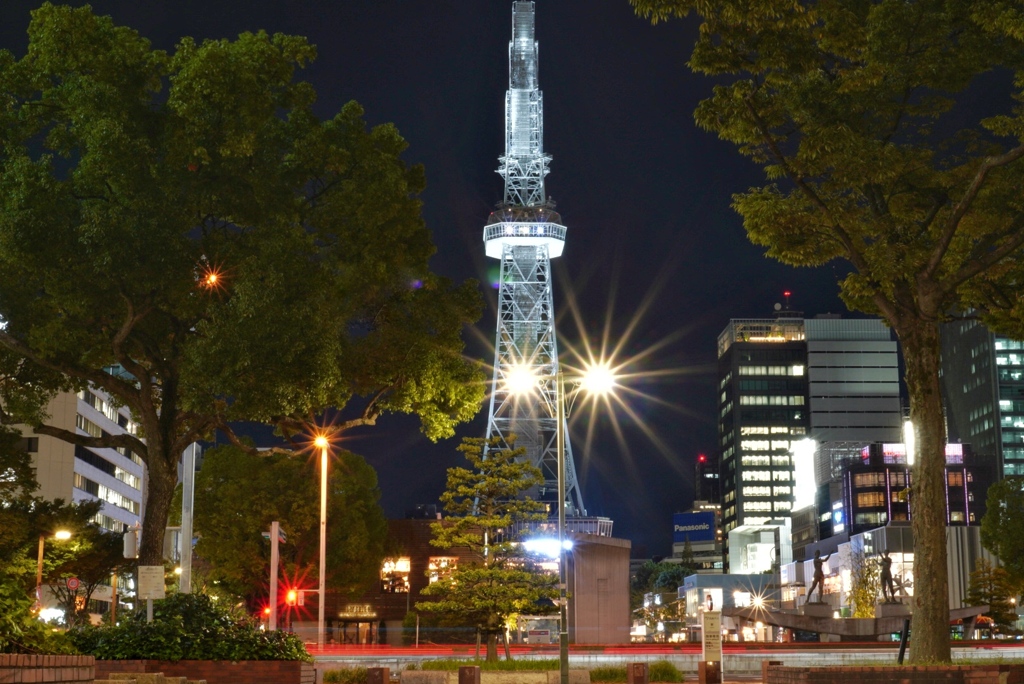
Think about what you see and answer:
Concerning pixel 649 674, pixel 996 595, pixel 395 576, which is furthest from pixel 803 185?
pixel 996 595

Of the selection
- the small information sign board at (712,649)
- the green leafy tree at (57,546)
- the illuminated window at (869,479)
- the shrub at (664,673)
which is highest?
the illuminated window at (869,479)

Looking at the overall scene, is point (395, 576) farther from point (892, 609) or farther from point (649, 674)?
point (649, 674)

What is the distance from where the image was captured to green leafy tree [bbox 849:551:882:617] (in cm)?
6975

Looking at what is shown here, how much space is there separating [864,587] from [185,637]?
72196mm

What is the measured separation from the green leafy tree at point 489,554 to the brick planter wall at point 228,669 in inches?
606

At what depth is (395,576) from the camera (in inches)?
3324

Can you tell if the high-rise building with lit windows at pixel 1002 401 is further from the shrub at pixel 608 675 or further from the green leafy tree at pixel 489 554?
the shrub at pixel 608 675

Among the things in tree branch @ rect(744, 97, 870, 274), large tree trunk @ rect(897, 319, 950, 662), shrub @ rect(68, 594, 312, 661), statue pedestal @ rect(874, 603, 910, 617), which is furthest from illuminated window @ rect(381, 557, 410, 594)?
large tree trunk @ rect(897, 319, 950, 662)

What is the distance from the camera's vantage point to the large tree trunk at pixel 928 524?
70.2 ft

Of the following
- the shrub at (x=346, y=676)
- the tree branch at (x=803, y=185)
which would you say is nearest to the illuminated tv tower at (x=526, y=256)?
the shrub at (x=346, y=676)

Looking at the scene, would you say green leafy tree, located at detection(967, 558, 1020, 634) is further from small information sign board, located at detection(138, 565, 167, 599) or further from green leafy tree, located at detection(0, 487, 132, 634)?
small information sign board, located at detection(138, 565, 167, 599)

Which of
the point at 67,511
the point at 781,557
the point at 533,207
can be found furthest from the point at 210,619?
the point at 781,557

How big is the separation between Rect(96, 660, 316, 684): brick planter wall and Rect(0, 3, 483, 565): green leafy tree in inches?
209

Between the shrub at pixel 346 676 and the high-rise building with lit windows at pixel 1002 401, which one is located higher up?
the high-rise building with lit windows at pixel 1002 401
